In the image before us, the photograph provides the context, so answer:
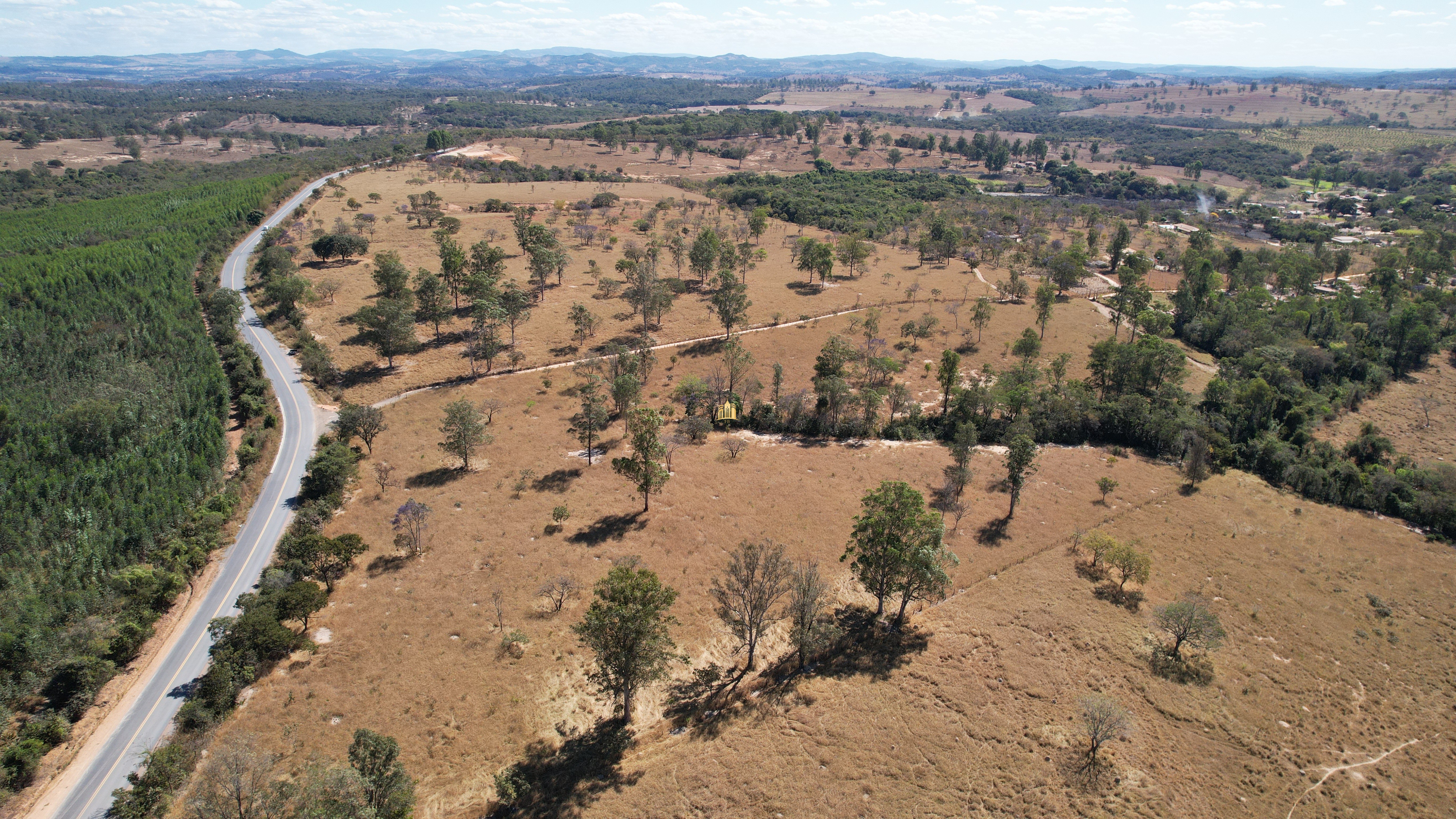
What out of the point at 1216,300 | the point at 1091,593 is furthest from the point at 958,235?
the point at 1091,593

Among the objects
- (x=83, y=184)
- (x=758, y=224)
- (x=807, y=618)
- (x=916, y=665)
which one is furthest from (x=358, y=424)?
(x=83, y=184)

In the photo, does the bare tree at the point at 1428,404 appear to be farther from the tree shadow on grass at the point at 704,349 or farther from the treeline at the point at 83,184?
the treeline at the point at 83,184

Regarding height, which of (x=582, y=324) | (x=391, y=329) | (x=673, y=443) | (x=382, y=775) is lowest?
(x=382, y=775)

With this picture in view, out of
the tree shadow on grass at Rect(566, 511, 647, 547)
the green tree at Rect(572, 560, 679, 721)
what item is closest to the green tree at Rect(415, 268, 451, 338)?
the tree shadow on grass at Rect(566, 511, 647, 547)

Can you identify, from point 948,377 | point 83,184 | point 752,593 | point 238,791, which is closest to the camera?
point 238,791

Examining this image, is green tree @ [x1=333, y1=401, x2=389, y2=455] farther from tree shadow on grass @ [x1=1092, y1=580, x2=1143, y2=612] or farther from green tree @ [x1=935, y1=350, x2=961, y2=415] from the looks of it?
tree shadow on grass @ [x1=1092, y1=580, x2=1143, y2=612]

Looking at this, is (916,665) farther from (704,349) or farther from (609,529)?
(704,349)
